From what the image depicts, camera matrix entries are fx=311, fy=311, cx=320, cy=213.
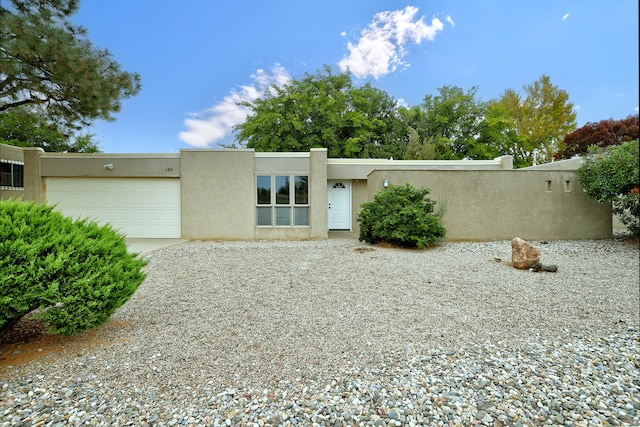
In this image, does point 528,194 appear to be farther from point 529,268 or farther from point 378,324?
point 378,324

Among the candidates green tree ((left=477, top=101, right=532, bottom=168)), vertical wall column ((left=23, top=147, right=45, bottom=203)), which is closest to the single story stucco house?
vertical wall column ((left=23, top=147, right=45, bottom=203))

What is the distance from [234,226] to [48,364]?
7700 millimetres

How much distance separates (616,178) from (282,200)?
29.3ft

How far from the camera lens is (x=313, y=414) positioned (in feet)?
6.03

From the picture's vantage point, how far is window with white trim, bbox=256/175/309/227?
1010 cm

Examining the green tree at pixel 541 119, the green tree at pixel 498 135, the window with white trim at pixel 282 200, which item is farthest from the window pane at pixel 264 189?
the green tree at pixel 541 119

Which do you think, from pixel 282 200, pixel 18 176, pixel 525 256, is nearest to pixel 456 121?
pixel 282 200

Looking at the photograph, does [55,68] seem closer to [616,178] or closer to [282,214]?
[282,214]

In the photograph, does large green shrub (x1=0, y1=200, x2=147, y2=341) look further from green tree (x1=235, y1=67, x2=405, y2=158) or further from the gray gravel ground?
green tree (x1=235, y1=67, x2=405, y2=158)

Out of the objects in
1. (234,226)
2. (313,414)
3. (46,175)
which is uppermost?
(46,175)

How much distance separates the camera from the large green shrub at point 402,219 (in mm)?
7801

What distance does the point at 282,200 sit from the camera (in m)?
10.2

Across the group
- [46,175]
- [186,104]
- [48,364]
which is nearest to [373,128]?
[186,104]

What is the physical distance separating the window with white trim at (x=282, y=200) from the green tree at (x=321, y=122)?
8.29 meters
